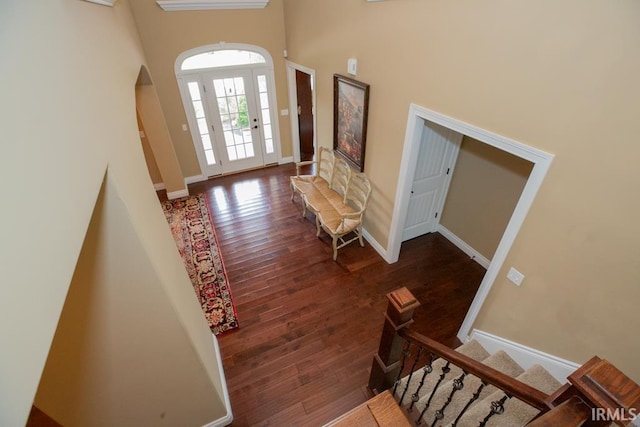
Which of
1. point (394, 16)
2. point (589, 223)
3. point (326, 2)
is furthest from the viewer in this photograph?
point (326, 2)

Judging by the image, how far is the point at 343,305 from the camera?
367 cm

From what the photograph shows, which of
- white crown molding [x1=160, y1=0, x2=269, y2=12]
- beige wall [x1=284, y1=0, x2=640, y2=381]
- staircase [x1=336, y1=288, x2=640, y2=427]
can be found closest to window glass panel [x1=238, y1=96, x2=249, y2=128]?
white crown molding [x1=160, y1=0, x2=269, y2=12]

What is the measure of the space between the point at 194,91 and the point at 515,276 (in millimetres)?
5703

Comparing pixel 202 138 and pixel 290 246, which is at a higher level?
pixel 202 138

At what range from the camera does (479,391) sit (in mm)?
1509

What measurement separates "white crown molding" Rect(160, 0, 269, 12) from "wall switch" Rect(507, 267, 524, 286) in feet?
18.2

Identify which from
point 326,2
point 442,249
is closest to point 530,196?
point 442,249

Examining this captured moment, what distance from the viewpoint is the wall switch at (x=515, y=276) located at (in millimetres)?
2451

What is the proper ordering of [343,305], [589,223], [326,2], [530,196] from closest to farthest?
[589,223]
[530,196]
[343,305]
[326,2]

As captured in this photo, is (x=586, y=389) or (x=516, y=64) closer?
(x=586, y=389)

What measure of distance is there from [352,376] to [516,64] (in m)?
3.00

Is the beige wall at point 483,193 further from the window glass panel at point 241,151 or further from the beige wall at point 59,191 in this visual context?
the window glass panel at point 241,151

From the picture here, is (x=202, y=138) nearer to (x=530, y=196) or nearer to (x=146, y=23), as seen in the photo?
(x=146, y=23)

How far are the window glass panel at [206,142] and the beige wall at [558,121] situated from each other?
4159 millimetres
